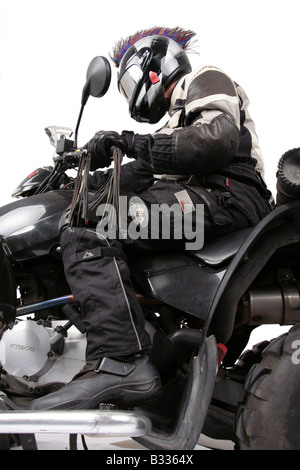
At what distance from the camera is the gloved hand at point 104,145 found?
1394 mm

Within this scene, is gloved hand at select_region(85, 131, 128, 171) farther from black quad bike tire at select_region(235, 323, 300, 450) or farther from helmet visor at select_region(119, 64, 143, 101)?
black quad bike tire at select_region(235, 323, 300, 450)

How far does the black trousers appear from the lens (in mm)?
1265

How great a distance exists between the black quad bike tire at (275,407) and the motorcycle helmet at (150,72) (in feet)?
3.64

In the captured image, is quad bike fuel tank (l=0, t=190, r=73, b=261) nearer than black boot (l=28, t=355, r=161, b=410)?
No

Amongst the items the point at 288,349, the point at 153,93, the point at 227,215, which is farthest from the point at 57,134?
the point at 288,349

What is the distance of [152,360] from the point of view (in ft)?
4.56

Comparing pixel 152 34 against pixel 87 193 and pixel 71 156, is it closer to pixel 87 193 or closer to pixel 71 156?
pixel 71 156

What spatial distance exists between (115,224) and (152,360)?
437 mm

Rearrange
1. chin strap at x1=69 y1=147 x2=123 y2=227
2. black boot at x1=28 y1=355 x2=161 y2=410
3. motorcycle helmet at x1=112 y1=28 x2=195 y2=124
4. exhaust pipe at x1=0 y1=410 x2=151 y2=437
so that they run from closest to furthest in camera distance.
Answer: exhaust pipe at x1=0 y1=410 x2=151 y2=437
black boot at x1=28 y1=355 x2=161 y2=410
chin strap at x1=69 y1=147 x2=123 y2=227
motorcycle helmet at x1=112 y1=28 x2=195 y2=124

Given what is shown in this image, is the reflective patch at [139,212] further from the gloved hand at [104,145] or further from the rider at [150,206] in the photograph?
the gloved hand at [104,145]

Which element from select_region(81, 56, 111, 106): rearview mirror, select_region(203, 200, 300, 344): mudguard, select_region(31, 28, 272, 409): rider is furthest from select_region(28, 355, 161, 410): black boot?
select_region(81, 56, 111, 106): rearview mirror

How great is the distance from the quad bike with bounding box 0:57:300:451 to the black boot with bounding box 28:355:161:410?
0.05 m
